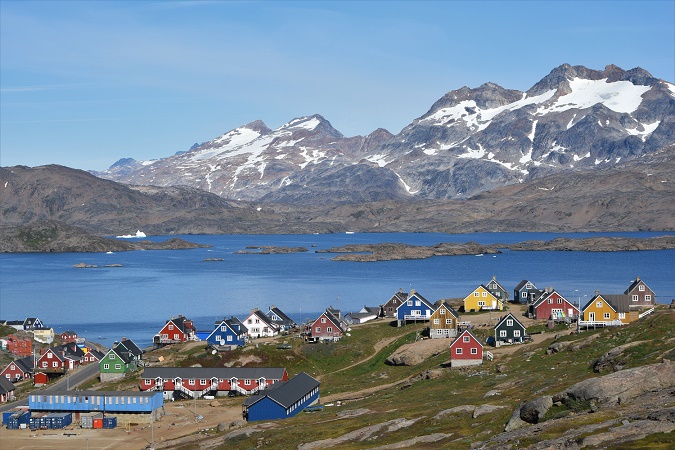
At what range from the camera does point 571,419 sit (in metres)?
40.2

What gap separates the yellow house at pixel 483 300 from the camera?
343 ft

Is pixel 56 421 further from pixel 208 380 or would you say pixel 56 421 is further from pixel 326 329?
pixel 326 329

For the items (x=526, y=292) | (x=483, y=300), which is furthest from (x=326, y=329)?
(x=526, y=292)

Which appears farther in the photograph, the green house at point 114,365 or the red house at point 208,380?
the green house at point 114,365

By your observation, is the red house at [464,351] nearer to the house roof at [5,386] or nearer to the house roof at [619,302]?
the house roof at [619,302]

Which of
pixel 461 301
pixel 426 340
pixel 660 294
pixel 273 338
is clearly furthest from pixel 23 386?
pixel 660 294

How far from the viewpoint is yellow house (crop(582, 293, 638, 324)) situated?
83.7 m

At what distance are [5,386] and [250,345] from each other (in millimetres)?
23360

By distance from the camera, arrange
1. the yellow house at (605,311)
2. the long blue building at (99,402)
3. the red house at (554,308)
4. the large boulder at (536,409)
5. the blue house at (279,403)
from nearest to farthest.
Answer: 1. the large boulder at (536,409)
2. the blue house at (279,403)
3. the long blue building at (99,402)
4. the yellow house at (605,311)
5. the red house at (554,308)

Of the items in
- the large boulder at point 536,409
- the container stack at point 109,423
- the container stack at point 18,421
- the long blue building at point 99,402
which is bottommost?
the container stack at point 109,423

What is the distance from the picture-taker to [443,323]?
8738cm

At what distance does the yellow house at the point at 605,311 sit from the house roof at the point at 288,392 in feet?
95.6

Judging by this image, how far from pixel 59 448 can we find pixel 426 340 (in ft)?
117

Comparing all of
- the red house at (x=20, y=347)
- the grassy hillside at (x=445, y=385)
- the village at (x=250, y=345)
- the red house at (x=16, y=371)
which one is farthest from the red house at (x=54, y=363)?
the red house at (x=20, y=347)
